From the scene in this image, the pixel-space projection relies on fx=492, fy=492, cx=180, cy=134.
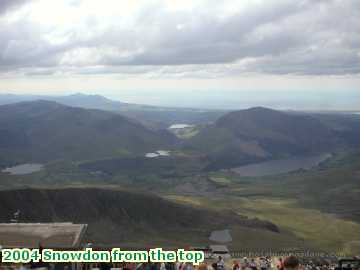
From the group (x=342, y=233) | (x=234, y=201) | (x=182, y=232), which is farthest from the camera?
(x=234, y=201)

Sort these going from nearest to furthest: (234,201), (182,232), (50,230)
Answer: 1. (50,230)
2. (182,232)
3. (234,201)

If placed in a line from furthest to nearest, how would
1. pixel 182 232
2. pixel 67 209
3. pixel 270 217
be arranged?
pixel 270 217 < pixel 67 209 < pixel 182 232

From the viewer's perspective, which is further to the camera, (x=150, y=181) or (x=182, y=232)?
(x=150, y=181)

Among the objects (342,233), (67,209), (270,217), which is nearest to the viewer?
(67,209)

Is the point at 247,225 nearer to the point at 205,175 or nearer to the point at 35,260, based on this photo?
the point at 35,260

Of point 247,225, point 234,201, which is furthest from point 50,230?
point 234,201

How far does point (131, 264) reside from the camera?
71.7ft

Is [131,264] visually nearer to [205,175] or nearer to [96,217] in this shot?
[96,217]

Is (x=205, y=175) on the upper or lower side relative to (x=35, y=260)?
upper

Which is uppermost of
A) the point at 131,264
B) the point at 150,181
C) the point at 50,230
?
the point at 150,181

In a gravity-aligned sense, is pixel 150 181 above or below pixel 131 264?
above

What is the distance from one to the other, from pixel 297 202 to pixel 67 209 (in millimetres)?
68577

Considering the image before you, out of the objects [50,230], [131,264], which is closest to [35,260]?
[131,264]

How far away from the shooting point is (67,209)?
293 feet
